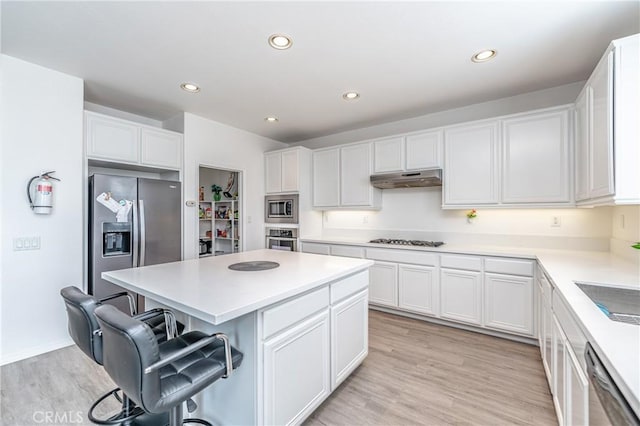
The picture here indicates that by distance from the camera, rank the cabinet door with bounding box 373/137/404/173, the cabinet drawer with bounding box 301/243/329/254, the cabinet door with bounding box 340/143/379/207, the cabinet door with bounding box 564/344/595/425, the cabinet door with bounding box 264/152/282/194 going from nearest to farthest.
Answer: the cabinet door with bounding box 564/344/595/425
the cabinet door with bounding box 373/137/404/173
the cabinet door with bounding box 340/143/379/207
the cabinet drawer with bounding box 301/243/329/254
the cabinet door with bounding box 264/152/282/194

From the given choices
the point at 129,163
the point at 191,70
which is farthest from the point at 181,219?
the point at 191,70

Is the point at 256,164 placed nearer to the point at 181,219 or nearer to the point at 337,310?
the point at 181,219

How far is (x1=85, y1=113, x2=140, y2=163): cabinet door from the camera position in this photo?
2.91 metres

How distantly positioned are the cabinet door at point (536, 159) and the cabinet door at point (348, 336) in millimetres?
2035

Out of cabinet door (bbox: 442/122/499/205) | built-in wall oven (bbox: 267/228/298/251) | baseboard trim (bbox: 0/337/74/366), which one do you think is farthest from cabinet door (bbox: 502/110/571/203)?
baseboard trim (bbox: 0/337/74/366)

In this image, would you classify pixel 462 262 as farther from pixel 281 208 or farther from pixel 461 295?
pixel 281 208

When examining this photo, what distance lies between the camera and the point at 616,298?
1.54 m

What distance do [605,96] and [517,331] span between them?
7.02 ft

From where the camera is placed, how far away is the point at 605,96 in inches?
67.2

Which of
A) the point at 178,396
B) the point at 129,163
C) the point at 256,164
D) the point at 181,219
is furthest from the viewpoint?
→ the point at 256,164

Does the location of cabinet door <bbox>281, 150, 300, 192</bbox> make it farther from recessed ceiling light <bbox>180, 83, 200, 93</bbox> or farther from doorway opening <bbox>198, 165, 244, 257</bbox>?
recessed ceiling light <bbox>180, 83, 200, 93</bbox>

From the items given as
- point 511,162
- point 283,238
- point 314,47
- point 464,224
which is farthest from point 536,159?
point 283,238

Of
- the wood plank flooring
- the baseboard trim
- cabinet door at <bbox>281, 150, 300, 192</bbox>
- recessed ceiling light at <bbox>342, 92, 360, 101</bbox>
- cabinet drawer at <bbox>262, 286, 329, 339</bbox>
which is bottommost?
the wood plank flooring

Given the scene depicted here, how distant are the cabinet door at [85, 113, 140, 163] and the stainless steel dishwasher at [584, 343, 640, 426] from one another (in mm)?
3986
